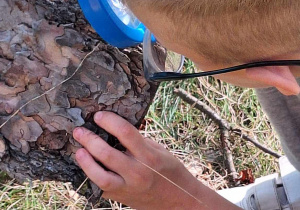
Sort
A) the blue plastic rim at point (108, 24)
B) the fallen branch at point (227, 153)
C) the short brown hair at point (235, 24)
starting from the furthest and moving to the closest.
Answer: the fallen branch at point (227, 153)
the blue plastic rim at point (108, 24)
the short brown hair at point (235, 24)

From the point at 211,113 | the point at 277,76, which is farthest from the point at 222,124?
the point at 277,76

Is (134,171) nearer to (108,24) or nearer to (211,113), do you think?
(108,24)

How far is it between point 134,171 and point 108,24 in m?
0.32

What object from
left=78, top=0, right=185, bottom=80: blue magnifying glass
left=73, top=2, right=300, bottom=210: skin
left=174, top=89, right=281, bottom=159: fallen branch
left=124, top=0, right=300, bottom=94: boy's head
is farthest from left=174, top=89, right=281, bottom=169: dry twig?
left=124, top=0, right=300, bottom=94: boy's head

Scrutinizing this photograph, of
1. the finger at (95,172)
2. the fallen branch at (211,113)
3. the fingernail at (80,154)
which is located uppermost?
the fallen branch at (211,113)

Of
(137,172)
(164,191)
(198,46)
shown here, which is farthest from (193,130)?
(198,46)

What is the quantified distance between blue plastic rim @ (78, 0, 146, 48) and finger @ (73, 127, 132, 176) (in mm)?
185

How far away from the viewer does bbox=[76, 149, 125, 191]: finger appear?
3.02 ft

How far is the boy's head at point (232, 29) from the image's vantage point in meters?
0.60

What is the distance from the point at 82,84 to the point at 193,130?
3.24ft

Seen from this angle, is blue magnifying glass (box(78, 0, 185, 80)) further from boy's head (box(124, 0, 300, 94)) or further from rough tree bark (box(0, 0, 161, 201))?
boy's head (box(124, 0, 300, 94))

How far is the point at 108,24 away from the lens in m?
0.85

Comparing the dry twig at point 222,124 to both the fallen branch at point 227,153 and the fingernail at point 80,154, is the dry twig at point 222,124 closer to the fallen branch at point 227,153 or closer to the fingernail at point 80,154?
the fallen branch at point 227,153

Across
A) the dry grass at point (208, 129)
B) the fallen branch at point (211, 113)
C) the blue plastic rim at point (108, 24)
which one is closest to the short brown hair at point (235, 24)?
the blue plastic rim at point (108, 24)
